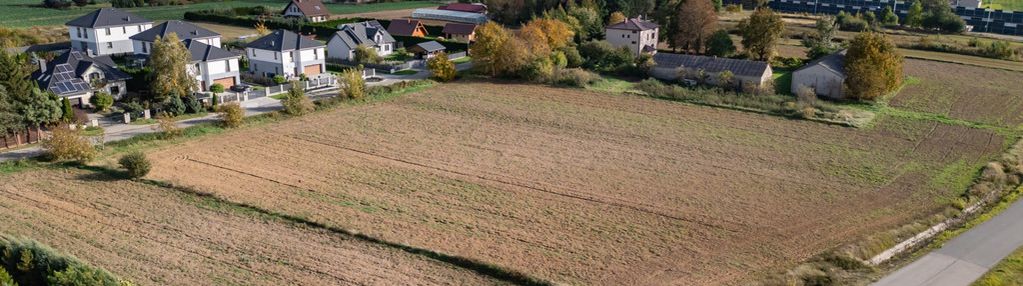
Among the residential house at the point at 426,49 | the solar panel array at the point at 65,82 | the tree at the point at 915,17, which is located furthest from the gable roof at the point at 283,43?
the tree at the point at 915,17

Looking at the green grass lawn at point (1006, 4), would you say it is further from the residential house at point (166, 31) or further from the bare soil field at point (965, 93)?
the residential house at point (166, 31)

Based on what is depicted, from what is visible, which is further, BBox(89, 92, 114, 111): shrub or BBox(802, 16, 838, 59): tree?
BBox(802, 16, 838, 59): tree

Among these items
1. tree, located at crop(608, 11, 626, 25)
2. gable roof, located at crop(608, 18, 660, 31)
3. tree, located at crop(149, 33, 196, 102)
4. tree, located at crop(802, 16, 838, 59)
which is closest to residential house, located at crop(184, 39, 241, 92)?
tree, located at crop(149, 33, 196, 102)

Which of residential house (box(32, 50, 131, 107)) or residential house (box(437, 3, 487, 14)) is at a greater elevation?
residential house (box(437, 3, 487, 14))

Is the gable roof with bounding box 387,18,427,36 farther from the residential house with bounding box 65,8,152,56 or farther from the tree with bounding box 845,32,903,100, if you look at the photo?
the tree with bounding box 845,32,903,100

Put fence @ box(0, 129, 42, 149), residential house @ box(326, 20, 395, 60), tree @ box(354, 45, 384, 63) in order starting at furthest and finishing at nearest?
residential house @ box(326, 20, 395, 60) < tree @ box(354, 45, 384, 63) < fence @ box(0, 129, 42, 149)

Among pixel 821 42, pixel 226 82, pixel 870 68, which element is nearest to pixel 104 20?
pixel 226 82
